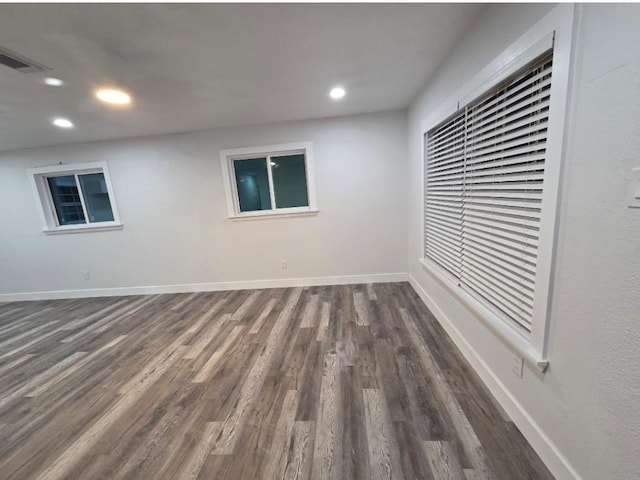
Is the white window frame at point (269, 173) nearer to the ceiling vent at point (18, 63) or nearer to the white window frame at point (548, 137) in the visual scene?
the ceiling vent at point (18, 63)

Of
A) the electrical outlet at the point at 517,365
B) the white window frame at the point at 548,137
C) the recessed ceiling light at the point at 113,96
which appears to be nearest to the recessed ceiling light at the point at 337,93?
the white window frame at the point at 548,137

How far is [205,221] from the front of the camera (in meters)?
3.68

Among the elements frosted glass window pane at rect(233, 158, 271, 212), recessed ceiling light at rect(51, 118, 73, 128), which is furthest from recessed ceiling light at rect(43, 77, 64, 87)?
frosted glass window pane at rect(233, 158, 271, 212)

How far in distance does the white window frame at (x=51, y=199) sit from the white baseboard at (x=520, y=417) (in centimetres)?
473

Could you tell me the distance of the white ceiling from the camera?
132 cm

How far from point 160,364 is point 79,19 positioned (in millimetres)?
2396

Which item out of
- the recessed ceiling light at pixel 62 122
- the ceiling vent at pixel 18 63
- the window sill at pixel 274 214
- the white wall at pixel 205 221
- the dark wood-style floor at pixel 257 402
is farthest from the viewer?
the window sill at pixel 274 214

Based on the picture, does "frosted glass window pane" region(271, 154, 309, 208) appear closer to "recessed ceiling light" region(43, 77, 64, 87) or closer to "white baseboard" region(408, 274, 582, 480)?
"recessed ceiling light" region(43, 77, 64, 87)

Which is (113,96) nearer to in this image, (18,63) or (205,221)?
(18,63)

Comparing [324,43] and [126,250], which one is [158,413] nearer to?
[324,43]

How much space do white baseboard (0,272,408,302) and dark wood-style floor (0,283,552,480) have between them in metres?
0.79

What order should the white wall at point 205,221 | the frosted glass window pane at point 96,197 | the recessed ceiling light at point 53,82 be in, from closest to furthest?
1. the recessed ceiling light at point 53,82
2. the white wall at point 205,221
3. the frosted glass window pane at point 96,197

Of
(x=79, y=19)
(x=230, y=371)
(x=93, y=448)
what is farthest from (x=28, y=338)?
(x=79, y=19)

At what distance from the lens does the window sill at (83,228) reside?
378 centimetres
